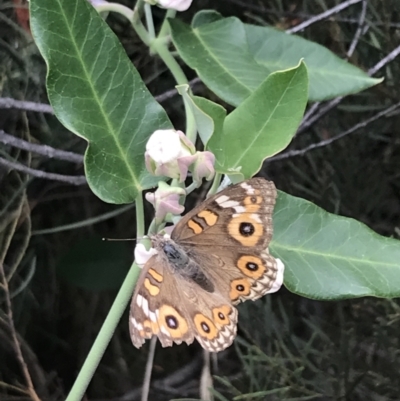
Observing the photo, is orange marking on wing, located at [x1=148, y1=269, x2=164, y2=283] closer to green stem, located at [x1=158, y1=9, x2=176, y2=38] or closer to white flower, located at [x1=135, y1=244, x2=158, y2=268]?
white flower, located at [x1=135, y1=244, x2=158, y2=268]

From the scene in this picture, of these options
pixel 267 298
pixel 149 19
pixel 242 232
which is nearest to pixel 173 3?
pixel 149 19

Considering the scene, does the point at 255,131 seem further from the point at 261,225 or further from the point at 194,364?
the point at 194,364

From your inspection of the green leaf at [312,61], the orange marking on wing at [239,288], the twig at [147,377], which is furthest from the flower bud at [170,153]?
the twig at [147,377]

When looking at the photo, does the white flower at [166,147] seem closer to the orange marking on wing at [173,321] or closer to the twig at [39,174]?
the orange marking on wing at [173,321]

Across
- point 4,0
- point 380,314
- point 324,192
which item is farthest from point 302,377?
point 4,0

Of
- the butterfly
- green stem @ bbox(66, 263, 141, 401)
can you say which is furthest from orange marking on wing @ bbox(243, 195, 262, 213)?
green stem @ bbox(66, 263, 141, 401)

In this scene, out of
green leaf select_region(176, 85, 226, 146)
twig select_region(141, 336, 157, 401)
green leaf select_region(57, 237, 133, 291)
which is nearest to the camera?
green leaf select_region(176, 85, 226, 146)

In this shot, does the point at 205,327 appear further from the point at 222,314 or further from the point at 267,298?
the point at 267,298
